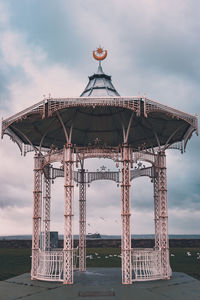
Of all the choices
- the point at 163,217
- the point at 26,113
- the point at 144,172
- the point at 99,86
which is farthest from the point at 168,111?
the point at 26,113

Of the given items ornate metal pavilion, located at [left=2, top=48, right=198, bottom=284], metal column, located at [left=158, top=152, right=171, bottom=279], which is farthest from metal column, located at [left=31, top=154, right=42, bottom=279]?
metal column, located at [left=158, top=152, right=171, bottom=279]

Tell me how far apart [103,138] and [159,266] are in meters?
10.2

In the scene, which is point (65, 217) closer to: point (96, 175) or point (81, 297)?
point (81, 297)

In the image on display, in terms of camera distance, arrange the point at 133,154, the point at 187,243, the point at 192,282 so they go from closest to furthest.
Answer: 1. the point at 192,282
2. the point at 133,154
3. the point at 187,243

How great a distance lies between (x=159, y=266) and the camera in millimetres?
18281

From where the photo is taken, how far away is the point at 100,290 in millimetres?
14742

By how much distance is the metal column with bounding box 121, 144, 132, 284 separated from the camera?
16.6m

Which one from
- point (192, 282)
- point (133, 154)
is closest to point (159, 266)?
point (192, 282)

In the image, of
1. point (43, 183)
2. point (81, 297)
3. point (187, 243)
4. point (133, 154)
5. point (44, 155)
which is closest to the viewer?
point (81, 297)

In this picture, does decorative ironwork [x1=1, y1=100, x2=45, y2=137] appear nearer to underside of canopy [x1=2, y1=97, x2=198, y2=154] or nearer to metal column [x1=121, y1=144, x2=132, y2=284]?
underside of canopy [x1=2, y1=97, x2=198, y2=154]

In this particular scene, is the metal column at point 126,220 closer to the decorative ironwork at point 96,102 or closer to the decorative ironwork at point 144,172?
the decorative ironwork at point 96,102

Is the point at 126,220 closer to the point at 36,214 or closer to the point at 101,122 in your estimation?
the point at 36,214

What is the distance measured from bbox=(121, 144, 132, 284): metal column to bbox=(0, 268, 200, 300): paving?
642 millimetres

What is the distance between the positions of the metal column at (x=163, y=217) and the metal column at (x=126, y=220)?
260cm
